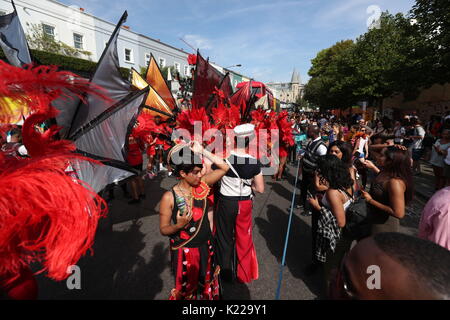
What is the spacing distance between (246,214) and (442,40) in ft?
36.5

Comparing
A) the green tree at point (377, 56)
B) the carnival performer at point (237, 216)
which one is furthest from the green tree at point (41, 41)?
the green tree at point (377, 56)

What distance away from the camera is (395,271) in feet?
2.22

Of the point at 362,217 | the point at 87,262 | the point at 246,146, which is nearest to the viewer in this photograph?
the point at 362,217

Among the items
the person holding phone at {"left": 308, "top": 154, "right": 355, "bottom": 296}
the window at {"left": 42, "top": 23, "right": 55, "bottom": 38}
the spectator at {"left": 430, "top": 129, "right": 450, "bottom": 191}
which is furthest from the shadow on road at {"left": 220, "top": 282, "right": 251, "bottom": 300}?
the window at {"left": 42, "top": 23, "right": 55, "bottom": 38}

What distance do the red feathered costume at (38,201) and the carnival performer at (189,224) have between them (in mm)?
787

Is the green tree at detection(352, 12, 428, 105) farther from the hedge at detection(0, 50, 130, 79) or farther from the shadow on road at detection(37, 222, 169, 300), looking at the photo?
the shadow on road at detection(37, 222, 169, 300)

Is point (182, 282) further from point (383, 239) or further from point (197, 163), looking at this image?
point (383, 239)

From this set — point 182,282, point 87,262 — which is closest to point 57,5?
point 87,262

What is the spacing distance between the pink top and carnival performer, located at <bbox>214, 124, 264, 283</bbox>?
59.8 inches

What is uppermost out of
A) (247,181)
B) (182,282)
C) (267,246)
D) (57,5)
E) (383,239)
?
(57,5)

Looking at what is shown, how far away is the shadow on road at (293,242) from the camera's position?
2.88 m

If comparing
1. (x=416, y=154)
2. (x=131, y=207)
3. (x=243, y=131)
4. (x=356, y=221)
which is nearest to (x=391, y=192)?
(x=356, y=221)

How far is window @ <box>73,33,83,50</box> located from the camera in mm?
19844
